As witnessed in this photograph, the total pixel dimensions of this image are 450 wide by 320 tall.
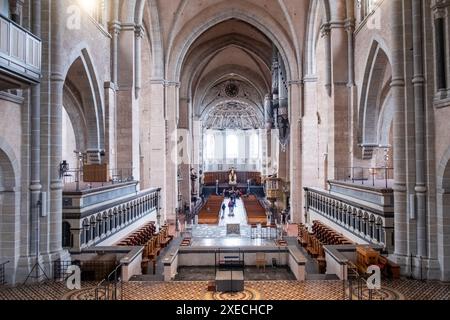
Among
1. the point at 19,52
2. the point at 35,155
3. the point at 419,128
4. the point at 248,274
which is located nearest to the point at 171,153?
the point at 248,274

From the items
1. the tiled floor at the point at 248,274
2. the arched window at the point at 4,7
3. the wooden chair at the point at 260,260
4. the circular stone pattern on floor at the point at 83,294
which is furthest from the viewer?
the wooden chair at the point at 260,260

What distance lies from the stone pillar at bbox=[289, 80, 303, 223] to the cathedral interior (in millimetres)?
100

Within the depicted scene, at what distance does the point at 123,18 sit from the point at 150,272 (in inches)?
478

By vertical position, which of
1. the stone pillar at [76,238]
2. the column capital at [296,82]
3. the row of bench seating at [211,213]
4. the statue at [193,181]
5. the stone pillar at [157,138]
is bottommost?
the row of bench seating at [211,213]

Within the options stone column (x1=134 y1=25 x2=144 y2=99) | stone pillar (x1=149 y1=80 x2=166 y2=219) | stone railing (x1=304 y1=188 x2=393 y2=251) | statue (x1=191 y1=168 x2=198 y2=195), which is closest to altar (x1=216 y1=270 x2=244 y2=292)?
stone railing (x1=304 y1=188 x2=393 y2=251)

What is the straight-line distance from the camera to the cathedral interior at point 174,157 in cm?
1128

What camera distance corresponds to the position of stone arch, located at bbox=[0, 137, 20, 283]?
36.9ft

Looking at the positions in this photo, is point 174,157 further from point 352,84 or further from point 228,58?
point 228,58

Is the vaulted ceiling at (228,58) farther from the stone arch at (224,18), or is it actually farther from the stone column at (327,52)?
the stone column at (327,52)

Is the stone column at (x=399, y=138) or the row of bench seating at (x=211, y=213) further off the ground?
the stone column at (x=399, y=138)

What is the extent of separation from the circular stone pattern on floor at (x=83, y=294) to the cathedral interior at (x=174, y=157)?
8 centimetres

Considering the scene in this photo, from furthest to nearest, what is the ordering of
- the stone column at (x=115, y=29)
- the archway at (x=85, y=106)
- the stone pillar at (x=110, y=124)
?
the stone column at (x=115, y=29)
the stone pillar at (x=110, y=124)
the archway at (x=85, y=106)

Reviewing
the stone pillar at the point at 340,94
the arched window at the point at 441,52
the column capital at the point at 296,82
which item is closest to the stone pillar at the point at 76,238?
the arched window at the point at 441,52
